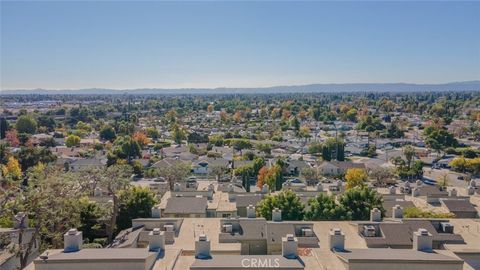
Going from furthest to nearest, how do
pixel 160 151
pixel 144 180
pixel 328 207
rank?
pixel 160 151 < pixel 144 180 < pixel 328 207

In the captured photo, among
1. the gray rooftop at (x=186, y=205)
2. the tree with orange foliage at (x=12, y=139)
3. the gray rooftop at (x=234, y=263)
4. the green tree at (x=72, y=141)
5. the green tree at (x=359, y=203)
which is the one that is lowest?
the green tree at (x=72, y=141)

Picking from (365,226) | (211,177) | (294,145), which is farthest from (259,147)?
(365,226)

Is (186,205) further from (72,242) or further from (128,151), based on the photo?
(128,151)

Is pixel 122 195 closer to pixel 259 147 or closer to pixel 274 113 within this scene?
pixel 259 147

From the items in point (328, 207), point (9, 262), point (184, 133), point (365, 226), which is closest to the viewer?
point (9, 262)

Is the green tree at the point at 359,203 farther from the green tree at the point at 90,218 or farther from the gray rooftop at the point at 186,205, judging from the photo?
the green tree at the point at 90,218

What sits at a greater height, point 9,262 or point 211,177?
point 9,262

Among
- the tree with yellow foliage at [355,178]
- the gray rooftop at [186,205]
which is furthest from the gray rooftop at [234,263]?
the tree with yellow foliage at [355,178]

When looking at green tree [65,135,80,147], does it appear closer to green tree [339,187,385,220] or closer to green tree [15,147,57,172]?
green tree [15,147,57,172]

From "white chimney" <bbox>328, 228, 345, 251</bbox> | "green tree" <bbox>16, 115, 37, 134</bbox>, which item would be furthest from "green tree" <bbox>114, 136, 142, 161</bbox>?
"white chimney" <bbox>328, 228, 345, 251</bbox>
